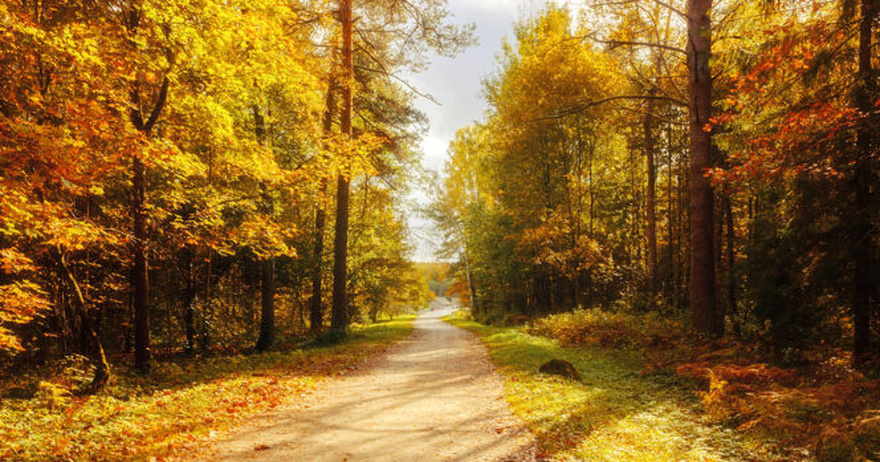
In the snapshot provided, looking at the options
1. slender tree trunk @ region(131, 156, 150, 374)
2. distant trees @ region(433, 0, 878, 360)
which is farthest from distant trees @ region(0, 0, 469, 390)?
distant trees @ region(433, 0, 878, 360)

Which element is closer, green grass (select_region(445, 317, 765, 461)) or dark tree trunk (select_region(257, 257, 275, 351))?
green grass (select_region(445, 317, 765, 461))

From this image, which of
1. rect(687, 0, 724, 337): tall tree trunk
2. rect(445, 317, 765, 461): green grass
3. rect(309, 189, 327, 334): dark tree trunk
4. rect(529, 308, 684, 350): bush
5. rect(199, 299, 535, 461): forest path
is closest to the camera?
rect(445, 317, 765, 461): green grass

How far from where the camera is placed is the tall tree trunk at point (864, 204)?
6.72 meters

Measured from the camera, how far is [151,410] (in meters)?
6.65

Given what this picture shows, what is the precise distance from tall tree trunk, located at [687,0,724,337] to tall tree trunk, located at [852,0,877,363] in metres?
3.11

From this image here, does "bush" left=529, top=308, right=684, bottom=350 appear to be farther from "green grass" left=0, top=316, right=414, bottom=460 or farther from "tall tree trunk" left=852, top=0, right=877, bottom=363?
"green grass" left=0, top=316, right=414, bottom=460

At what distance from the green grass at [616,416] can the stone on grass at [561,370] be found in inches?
9.2

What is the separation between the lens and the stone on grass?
29.3 ft

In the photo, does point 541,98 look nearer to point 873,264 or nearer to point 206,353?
point 873,264

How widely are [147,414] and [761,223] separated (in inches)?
463

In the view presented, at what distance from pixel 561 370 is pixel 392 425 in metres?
4.40

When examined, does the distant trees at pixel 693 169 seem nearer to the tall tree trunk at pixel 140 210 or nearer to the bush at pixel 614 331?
the bush at pixel 614 331

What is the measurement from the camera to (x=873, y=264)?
6738mm

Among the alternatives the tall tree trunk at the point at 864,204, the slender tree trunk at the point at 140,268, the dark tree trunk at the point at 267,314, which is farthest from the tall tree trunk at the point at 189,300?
the tall tree trunk at the point at 864,204
